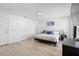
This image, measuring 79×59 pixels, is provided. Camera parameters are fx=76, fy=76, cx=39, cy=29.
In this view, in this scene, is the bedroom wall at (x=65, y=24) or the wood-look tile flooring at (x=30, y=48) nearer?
the bedroom wall at (x=65, y=24)

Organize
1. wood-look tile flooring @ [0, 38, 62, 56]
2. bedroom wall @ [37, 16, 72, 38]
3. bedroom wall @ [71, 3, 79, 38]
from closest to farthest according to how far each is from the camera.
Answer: bedroom wall @ [71, 3, 79, 38] < bedroom wall @ [37, 16, 72, 38] < wood-look tile flooring @ [0, 38, 62, 56]

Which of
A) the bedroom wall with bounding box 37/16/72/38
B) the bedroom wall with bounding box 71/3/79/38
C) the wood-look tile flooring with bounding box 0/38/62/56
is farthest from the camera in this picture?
the wood-look tile flooring with bounding box 0/38/62/56

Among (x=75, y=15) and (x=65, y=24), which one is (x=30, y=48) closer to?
(x=65, y=24)

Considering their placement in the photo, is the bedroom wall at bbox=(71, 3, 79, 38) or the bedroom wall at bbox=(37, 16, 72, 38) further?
the bedroom wall at bbox=(37, 16, 72, 38)

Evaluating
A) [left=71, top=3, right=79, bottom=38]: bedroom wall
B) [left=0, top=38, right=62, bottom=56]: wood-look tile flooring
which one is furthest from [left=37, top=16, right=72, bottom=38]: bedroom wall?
[left=0, top=38, right=62, bottom=56]: wood-look tile flooring

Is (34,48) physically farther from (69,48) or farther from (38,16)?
→ (69,48)

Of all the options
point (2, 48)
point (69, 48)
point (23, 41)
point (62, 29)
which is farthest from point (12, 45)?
point (69, 48)

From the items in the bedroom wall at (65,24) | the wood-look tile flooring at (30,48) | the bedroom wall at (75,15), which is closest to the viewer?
the bedroom wall at (75,15)

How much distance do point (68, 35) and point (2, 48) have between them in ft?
6.83

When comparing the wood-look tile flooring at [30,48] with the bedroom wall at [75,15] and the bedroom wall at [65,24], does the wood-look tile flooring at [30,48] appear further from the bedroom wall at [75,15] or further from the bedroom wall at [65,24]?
the bedroom wall at [75,15]

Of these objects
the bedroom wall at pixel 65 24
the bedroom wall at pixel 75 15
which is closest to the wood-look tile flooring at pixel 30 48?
the bedroom wall at pixel 65 24

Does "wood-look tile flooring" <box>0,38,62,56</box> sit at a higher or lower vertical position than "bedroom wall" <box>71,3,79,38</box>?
lower

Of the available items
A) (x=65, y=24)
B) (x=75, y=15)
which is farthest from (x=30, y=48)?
(x=75, y=15)

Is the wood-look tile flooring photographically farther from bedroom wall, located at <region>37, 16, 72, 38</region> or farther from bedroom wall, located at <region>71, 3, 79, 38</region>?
bedroom wall, located at <region>71, 3, 79, 38</region>
